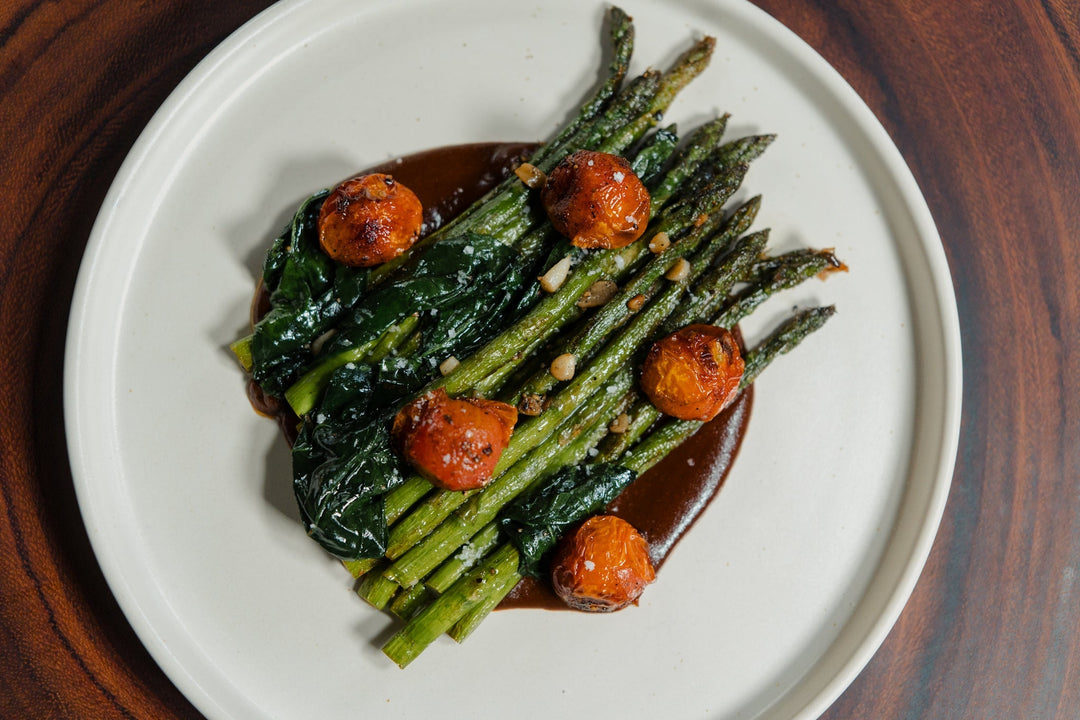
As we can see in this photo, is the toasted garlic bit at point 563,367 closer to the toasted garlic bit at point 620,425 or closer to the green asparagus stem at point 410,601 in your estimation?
the toasted garlic bit at point 620,425

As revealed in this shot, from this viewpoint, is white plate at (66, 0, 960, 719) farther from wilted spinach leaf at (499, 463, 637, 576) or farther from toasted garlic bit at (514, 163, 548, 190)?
wilted spinach leaf at (499, 463, 637, 576)

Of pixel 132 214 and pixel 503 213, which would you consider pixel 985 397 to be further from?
pixel 132 214

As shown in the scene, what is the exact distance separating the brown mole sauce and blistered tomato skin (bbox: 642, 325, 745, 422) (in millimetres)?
303

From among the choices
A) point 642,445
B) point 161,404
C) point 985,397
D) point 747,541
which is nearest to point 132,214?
point 161,404

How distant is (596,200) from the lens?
3.20m

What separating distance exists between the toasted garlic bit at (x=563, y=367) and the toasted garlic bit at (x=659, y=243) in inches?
25.8

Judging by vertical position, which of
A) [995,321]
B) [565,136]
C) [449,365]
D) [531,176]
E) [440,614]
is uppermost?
[565,136]

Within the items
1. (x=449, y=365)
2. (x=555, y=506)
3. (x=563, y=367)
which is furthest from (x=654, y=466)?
(x=449, y=365)

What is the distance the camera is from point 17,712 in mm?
3365

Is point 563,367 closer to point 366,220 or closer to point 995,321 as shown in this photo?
point 366,220

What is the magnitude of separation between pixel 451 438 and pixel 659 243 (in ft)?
4.43

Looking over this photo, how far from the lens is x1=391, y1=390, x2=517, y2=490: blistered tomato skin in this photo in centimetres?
302

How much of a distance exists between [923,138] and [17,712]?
17.2 feet

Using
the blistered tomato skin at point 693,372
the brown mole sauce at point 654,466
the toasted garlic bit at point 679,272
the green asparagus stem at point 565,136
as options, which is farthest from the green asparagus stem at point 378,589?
the toasted garlic bit at point 679,272
